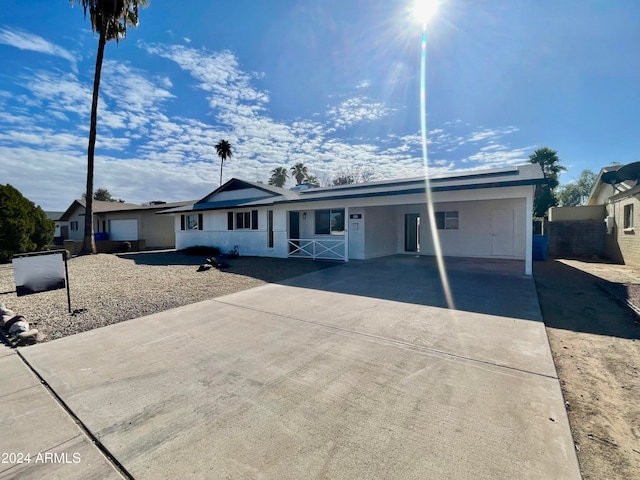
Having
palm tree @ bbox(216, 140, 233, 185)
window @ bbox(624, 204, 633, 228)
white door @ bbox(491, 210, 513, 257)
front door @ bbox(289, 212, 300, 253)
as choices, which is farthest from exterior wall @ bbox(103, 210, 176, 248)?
window @ bbox(624, 204, 633, 228)

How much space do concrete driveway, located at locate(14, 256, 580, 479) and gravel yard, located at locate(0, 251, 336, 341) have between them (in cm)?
82

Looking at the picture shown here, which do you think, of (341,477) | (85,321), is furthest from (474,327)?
(85,321)

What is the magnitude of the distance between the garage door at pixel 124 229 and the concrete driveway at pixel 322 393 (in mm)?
23018

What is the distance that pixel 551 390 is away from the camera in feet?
9.84

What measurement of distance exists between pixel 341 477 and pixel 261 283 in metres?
7.10

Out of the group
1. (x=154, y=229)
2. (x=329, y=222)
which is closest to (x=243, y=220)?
(x=329, y=222)

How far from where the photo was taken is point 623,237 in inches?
472

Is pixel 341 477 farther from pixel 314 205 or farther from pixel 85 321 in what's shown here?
pixel 314 205

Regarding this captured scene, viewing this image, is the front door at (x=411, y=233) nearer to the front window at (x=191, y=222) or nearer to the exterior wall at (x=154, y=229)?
the front window at (x=191, y=222)

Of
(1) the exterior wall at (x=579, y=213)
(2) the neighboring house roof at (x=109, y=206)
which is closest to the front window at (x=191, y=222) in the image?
(2) the neighboring house roof at (x=109, y=206)

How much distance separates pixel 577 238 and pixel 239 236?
56.2ft

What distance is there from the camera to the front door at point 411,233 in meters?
15.8

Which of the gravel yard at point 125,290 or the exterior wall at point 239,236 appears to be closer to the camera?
the gravel yard at point 125,290

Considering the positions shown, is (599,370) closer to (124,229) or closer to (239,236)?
(239,236)
